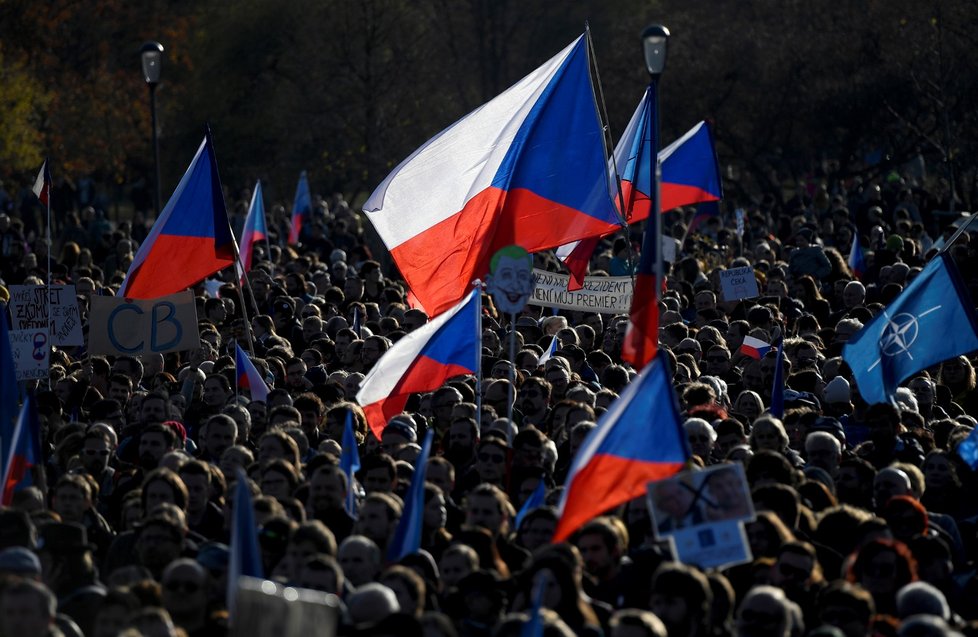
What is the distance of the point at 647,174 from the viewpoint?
17.6m

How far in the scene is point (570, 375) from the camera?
14148mm

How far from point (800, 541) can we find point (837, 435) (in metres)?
3.26

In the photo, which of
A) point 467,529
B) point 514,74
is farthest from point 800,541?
point 514,74

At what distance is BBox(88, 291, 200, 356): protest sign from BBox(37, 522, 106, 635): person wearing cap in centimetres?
593

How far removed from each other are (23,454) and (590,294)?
617cm

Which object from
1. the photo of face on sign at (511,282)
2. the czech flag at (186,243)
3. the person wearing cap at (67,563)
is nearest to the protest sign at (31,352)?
the czech flag at (186,243)

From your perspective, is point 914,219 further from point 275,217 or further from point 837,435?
point 837,435

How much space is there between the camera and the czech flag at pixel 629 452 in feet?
27.8

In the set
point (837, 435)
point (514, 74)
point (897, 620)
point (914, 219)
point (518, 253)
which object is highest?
point (514, 74)

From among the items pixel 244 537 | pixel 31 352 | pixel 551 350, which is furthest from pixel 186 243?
pixel 244 537

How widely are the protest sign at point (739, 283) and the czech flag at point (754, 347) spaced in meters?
2.99

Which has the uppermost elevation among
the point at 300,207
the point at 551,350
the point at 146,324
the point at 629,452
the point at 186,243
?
the point at 300,207

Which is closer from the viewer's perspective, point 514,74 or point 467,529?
point 467,529

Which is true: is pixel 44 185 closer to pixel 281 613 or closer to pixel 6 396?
pixel 6 396
